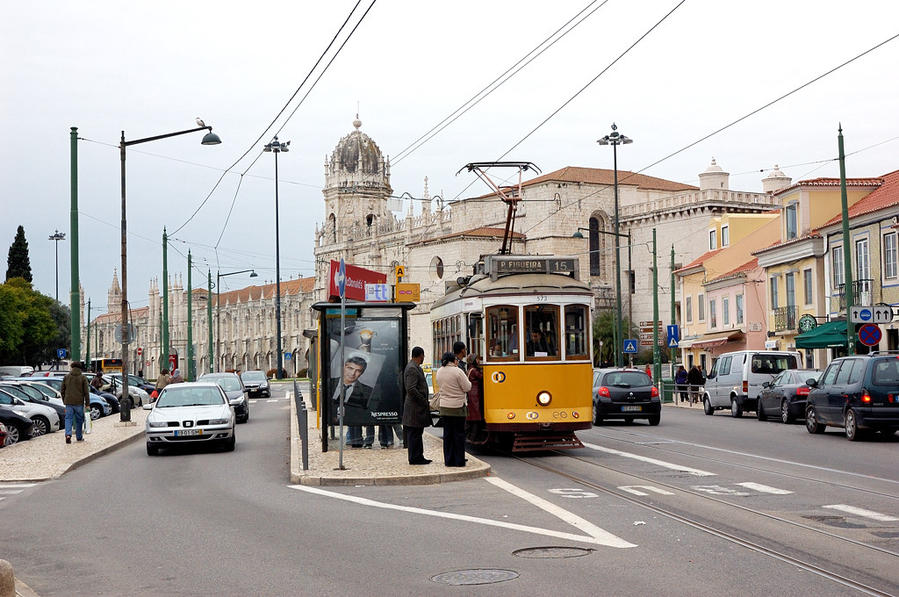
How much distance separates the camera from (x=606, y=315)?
82.9 meters

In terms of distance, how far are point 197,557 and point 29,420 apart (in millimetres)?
19457

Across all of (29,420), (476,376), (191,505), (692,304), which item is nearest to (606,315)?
(692,304)

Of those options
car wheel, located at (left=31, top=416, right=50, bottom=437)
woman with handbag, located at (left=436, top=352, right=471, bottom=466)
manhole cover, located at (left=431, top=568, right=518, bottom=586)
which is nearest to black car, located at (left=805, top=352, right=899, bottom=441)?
woman with handbag, located at (left=436, top=352, right=471, bottom=466)

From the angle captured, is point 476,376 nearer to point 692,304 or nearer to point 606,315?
point 692,304

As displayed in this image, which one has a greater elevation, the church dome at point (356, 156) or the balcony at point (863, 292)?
the church dome at point (356, 156)

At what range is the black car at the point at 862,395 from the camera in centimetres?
2162

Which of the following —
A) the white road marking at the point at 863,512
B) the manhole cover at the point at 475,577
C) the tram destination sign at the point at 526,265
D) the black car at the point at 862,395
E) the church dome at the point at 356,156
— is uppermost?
the church dome at the point at 356,156

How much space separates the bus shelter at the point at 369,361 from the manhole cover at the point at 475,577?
11.1 m

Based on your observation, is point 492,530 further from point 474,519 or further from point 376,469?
point 376,469

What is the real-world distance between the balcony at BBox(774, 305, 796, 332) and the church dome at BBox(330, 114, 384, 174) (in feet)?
280

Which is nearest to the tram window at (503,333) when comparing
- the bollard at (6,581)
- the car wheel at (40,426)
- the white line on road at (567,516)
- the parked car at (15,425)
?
the white line on road at (567,516)

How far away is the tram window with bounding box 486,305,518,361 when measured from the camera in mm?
18844

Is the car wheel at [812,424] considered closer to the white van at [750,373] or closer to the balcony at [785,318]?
the white van at [750,373]

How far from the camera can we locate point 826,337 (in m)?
39.4
